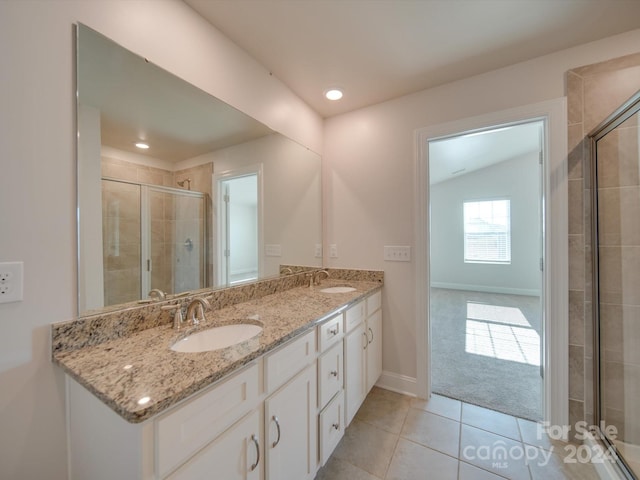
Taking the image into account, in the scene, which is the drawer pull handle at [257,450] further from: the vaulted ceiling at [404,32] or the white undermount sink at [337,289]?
the vaulted ceiling at [404,32]

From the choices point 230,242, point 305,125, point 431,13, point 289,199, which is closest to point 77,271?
point 230,242

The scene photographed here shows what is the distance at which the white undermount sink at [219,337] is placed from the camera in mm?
1100

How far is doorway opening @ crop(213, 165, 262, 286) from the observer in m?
1.58

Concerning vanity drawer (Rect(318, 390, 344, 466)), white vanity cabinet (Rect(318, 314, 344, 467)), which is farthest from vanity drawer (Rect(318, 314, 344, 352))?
vanity drawer (Rect(318, 390, 344, 466))

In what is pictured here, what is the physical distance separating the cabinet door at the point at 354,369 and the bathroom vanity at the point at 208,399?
0.42 feet

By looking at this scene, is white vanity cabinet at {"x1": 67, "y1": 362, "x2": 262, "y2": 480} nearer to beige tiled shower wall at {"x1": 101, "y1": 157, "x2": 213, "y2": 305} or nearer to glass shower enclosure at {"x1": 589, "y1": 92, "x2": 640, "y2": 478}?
beige tiled shower wall at {"x1": 101, "y1": 157, "x2": 213, "y2": 305}

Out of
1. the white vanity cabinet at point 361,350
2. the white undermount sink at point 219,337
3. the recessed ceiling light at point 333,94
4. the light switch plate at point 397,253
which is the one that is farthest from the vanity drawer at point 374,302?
the recessed ceiling light at point 333,94

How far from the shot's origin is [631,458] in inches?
52.0

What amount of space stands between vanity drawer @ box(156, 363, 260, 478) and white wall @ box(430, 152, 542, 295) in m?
6.35

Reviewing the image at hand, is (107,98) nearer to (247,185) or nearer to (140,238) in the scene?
(140,238)

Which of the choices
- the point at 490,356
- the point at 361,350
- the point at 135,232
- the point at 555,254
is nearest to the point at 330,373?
the point at 361,350

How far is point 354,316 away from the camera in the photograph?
171cm

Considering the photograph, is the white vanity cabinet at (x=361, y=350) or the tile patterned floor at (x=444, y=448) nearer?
the tile patterned floor at (x=444, y=448)

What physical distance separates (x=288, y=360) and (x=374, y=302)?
1.11m
